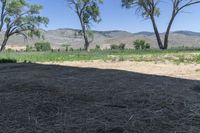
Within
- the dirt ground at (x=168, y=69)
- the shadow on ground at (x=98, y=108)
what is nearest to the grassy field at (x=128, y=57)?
the dirt ground at (x=168, y=69)

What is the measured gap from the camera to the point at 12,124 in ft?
14.2

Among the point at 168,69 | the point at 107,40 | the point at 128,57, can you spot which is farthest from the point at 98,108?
the point at 107,40

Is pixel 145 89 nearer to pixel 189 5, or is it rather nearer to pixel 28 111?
pixel 28 111

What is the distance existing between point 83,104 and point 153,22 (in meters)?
36.7

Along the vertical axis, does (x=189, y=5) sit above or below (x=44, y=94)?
above

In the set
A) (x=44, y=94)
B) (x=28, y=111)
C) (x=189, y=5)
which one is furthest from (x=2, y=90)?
(x=189, y=5)

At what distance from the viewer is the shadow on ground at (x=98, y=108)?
4.19 metres

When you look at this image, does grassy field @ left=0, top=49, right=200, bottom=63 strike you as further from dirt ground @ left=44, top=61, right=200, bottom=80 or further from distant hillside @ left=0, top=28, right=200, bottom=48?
distant hillside @ left=0, top=28, right=200, bottom=48

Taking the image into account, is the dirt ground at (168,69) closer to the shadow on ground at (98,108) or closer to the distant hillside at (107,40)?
the shadow on ground at (98,108)

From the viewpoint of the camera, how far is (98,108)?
195 inches

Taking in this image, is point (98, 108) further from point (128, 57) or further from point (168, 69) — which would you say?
point (128, 57)

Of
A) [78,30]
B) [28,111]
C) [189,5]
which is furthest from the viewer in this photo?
[78,30]

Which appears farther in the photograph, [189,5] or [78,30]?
[78,30]

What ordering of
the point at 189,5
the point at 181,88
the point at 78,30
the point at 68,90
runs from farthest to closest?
the point at 78,30 < the point at 189,5 < the point at 181,88 < the point at 68,90
